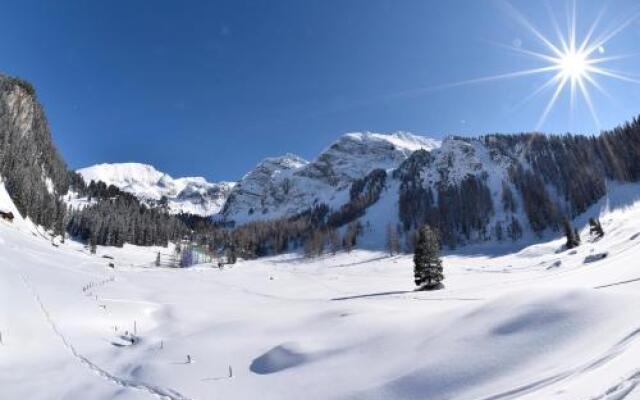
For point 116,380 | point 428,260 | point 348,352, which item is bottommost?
point 116,380

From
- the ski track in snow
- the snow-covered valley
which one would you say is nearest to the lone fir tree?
the snow-covered valley

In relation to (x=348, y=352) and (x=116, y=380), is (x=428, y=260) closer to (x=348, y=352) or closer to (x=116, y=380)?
(x=348, y=352)

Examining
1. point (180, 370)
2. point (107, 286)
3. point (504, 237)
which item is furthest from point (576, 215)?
point (180, 370)

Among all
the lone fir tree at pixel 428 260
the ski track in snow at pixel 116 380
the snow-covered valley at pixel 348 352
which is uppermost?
the lone fir tree at pixel 428 260

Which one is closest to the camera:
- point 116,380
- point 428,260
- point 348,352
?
point 348,352

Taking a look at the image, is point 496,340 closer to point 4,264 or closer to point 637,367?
point 637,367

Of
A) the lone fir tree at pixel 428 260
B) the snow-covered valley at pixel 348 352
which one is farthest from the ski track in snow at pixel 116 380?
the lone fir tree at pixel 428 260

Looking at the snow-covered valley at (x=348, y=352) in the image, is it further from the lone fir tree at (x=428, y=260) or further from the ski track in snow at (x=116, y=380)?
the lone fir tree at (x=428, y=260)

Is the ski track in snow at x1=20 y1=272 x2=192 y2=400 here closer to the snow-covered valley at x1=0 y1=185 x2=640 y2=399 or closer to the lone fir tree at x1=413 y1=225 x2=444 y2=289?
the snow-covered valley at x1=0 y1=185 x2=640 y2=399

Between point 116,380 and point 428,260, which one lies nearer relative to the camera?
point 116,380

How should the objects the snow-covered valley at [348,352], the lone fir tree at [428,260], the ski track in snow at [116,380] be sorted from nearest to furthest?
the snow-covered valley at [348,352] → the ski track in snow at [116,380] → the lone fir tree at [428,260]

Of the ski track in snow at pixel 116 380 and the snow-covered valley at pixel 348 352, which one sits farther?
the ski track in snow at pixel 116 380

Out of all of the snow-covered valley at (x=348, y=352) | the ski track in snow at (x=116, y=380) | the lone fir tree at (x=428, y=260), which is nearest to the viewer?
the snow-covered valley at (x=348, y=352)

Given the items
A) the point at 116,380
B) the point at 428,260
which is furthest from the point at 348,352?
the point at 428,260
